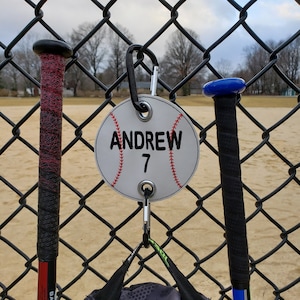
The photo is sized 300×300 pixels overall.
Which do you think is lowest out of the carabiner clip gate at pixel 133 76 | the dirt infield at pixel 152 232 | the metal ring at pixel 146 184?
the dirt infield at pixel 152 232

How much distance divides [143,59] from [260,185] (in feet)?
10.8

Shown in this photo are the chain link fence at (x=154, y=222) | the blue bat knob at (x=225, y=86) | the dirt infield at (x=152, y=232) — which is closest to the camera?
the blue bat knob at (x=225, y=86)

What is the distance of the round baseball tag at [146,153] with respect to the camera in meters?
0.44

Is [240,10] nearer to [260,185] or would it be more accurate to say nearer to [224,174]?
[224,174]

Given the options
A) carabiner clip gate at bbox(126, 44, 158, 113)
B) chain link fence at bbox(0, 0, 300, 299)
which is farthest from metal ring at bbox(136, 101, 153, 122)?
chain link fence at bbox(0, 0, 300, 299)

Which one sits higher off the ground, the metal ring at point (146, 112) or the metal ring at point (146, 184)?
the metal ring at point (146, 112)

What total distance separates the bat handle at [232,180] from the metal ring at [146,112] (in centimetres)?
8

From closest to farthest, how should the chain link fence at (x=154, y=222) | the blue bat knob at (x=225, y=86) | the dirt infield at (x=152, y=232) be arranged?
the blue bat knob at (x=225, y=86), the chain link fence at (x=154, y=222), the dirt infield at (x=152, y=232)

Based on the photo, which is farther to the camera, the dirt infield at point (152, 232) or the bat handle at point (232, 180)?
the dirt infield at point (152, 232)

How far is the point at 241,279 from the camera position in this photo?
1.32 feet

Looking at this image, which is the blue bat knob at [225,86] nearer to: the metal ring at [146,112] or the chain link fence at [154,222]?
the metal ring at [146,112]

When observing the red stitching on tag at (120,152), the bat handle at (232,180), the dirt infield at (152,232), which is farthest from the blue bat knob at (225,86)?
the dirt infield at (152,232)

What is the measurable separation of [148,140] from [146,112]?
3 cm

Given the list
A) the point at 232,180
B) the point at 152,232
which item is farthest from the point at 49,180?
the point at 152,232
